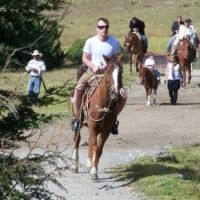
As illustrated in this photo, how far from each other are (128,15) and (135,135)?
151 feet

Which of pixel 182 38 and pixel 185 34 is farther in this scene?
pixel 185 34

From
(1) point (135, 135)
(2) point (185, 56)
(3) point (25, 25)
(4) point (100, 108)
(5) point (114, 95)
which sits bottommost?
(1) point (135, 135)

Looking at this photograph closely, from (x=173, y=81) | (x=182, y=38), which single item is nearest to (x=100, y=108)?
(x=173, y=81)

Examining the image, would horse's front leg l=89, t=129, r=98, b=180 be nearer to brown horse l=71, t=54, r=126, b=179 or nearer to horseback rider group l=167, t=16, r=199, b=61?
brown horse l=71, t=54, r=126, b=179

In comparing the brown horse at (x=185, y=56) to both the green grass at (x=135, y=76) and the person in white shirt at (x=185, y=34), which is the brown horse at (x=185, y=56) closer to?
the person in white shirt at (x=185, y=34)

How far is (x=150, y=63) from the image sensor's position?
26.7m

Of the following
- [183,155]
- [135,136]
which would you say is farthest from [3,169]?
[135,136]

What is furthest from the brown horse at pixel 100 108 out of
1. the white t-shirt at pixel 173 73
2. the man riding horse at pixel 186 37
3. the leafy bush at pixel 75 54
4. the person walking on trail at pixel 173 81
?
the leafy bush at pixel 75 54

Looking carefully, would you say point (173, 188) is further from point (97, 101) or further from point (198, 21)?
point (198, 21)

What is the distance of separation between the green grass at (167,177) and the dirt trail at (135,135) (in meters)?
0.29

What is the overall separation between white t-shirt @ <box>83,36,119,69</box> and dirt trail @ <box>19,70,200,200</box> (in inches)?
51.8

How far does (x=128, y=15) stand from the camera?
220 ft

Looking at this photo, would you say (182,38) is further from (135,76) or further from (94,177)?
(94,177)

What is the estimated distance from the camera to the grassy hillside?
2210 inches
